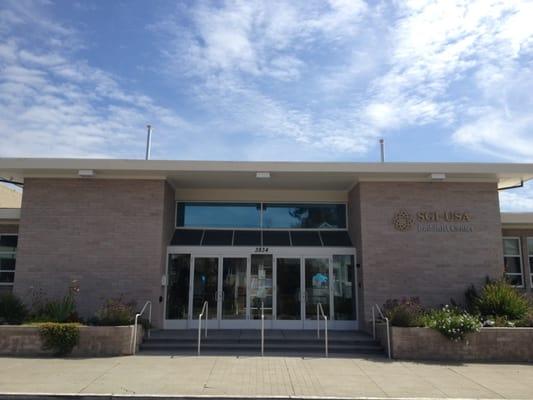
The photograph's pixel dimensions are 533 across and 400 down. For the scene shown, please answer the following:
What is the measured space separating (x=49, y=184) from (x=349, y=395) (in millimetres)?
10847

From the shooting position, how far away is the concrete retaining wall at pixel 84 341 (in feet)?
35.3

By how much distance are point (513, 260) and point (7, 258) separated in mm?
18336

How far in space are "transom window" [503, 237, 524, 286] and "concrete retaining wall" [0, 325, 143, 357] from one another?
13386 millimetres

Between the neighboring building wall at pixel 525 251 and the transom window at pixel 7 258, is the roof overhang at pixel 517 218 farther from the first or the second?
the transom window at pixel 7 258

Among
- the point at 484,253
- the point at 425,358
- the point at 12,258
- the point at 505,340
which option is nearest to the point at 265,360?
the point at 425,358

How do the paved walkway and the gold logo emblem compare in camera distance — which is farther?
the gold logo emblem

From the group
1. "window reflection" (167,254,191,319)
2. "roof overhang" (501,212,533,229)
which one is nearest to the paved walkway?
"window reflection" (167,254,191,319)

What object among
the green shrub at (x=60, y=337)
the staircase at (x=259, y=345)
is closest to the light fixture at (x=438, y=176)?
the staircase at (x=259, y=345)

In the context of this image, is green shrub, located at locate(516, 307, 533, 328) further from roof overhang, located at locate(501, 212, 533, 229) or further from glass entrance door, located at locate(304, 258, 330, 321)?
roof overhang, located at locate(501, 212, 533, 229)

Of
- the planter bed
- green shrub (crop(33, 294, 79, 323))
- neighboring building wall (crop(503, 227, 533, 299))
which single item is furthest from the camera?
neighboring building wall (crop(503, 227, 533, 299))

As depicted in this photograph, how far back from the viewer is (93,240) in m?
13.7

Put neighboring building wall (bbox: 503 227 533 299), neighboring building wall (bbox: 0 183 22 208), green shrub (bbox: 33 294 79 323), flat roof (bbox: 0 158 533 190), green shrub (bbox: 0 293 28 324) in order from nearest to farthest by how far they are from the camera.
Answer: green shrub (bbox: 33 294 79 323)
green shrub (bbox: 0 293 28 324)
flat roof (bbox: 0 158 533 190)
neighboring building wall (bbox: 503 227 533 299)
neighboring building wall (bbox: 0 183 22 208)

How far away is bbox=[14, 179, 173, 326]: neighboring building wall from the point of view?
13461mm

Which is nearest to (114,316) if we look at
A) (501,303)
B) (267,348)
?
(267,348)
